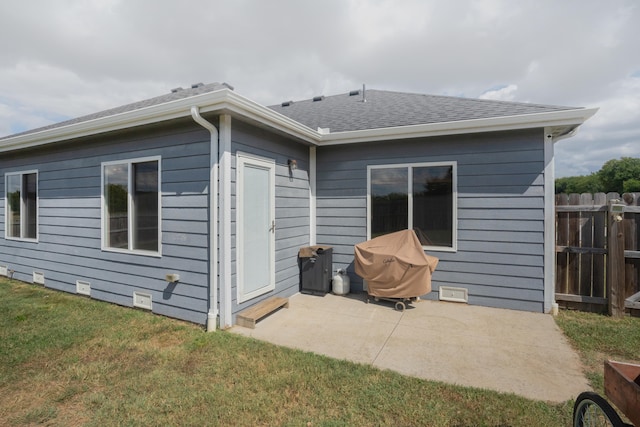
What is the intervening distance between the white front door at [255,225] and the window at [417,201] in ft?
5.70

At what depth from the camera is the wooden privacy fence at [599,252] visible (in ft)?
12.8

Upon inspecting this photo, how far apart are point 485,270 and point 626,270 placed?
5.43ft

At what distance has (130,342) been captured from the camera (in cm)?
326

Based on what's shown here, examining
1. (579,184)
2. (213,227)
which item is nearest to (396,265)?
(213,227)

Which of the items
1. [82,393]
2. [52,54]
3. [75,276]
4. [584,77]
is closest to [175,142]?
[82,393]

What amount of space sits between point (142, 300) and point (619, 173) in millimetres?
65897

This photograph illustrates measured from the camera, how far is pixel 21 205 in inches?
234

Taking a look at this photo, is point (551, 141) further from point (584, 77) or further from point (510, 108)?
point (584, 77)

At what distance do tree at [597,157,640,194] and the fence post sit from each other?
56.2 m

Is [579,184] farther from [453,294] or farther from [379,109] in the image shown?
[453,294]

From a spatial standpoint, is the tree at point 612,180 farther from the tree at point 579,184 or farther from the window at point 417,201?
the window at point 417,201

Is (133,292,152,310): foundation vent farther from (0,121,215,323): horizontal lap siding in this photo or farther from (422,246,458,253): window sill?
(422,246,458,253): window sill

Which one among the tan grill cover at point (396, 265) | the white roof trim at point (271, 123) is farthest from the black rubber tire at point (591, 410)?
the white roof trim at point (271, 123)

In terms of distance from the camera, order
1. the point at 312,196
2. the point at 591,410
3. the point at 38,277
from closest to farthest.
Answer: the point at 591,410 → the point at 312,196 → the point at 38,277
